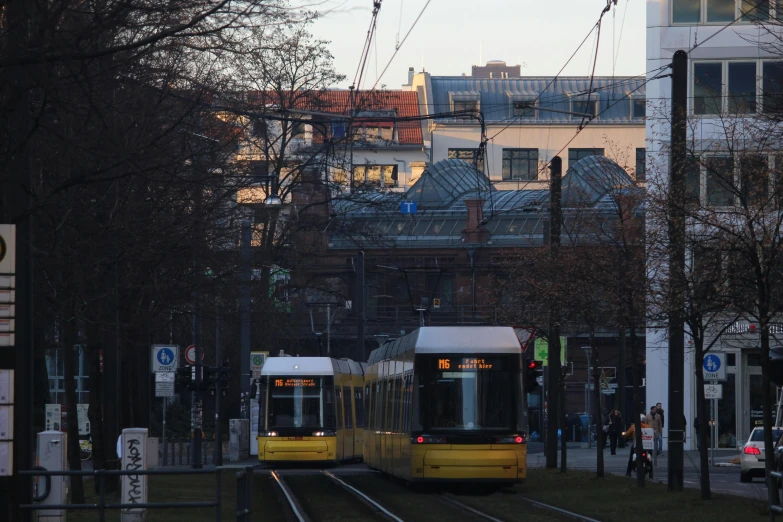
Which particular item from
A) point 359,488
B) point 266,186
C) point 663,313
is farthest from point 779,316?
point 266,186

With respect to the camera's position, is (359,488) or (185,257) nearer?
(185,257)

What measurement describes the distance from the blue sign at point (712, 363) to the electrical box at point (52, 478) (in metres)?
20.4

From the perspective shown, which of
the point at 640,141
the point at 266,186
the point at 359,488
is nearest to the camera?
the point at 359,488

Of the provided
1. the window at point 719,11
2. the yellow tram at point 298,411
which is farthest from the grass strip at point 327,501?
the window at point 719,11

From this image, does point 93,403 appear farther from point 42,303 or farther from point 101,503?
point 101,503

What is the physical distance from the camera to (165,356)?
33219 millimetres

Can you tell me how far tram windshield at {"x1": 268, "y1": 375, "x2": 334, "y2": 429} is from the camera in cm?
3600

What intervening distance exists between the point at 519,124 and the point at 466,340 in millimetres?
80913

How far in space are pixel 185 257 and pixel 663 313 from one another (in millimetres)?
7437

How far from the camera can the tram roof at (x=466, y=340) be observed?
24281 millimetres

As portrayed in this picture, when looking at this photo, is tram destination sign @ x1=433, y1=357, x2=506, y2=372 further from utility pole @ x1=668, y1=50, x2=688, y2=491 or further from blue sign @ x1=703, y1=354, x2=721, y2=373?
blue sign @ x1=703, y1=354, x2=721, y2=373

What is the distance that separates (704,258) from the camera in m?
18.7

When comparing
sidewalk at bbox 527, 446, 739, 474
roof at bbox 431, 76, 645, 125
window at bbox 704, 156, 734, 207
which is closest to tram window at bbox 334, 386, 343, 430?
sidewalk at bbox 527, 446, 739, 474

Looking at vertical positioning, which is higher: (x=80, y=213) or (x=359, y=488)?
(x=80, y=213)
